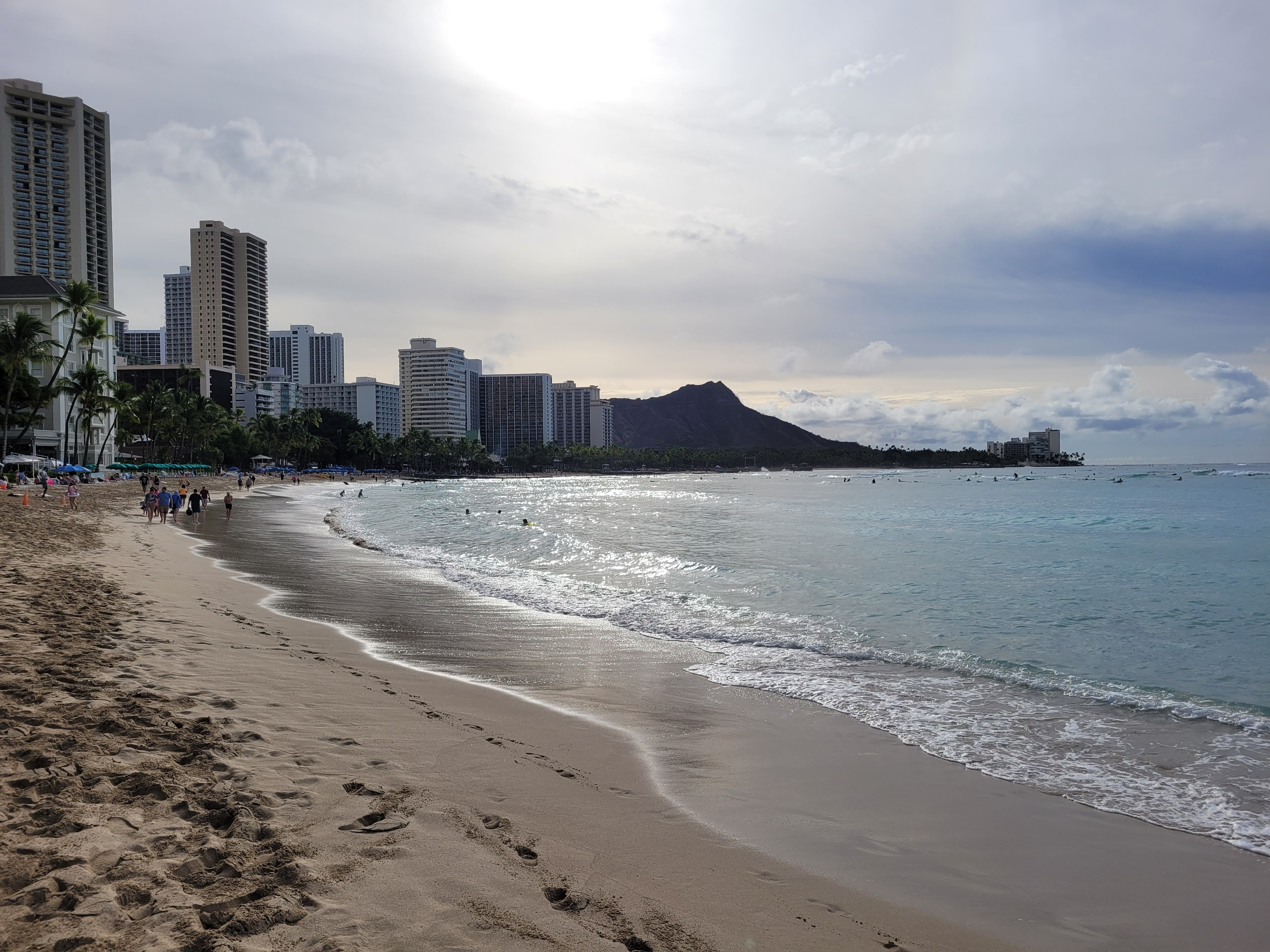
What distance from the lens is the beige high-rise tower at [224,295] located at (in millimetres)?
186250

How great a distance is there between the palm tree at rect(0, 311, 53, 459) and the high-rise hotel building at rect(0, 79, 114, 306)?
86070mm

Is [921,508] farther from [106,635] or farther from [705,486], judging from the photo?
[705,486]

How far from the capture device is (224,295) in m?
189

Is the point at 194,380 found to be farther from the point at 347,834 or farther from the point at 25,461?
the point at 347,834

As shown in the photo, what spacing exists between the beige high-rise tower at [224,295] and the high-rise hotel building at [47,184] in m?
53.2

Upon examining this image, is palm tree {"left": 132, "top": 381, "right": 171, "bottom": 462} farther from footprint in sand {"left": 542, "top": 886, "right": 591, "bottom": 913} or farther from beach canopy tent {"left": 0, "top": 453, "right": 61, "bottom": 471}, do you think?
footprint in sand {"left": 542, "top": 886, "right": 591, "bottom": 913}

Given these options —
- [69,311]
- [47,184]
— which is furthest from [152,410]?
[47,184]

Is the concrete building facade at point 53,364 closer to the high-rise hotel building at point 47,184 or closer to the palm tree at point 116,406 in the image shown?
the palm tree at point 116,406

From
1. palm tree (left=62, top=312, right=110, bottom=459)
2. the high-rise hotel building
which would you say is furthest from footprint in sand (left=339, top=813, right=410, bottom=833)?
the high-rise hotel building

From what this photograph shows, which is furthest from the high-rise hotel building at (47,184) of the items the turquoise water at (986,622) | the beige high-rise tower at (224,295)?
the turquoise water at (986,622)

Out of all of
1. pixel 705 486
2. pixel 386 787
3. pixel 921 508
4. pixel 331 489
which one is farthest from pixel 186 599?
pixel 705 486

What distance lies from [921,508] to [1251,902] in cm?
5116

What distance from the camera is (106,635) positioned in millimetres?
8414

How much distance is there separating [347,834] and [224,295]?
219 meters
